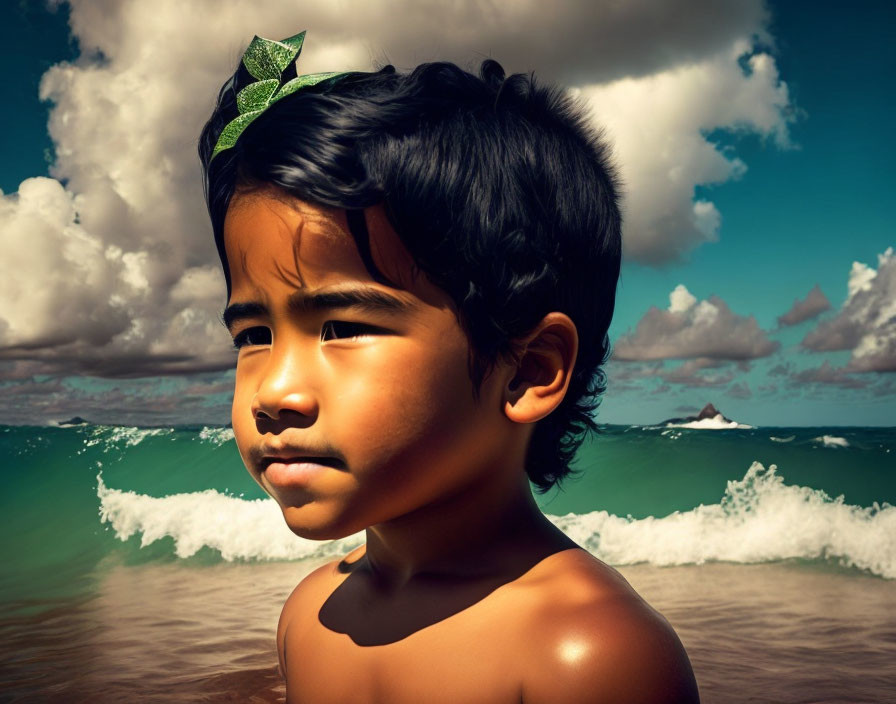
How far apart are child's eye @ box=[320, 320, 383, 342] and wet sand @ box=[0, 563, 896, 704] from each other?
2.25 meters

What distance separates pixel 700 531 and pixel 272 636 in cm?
560

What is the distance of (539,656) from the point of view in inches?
53.0

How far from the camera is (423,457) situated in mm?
→ 1363

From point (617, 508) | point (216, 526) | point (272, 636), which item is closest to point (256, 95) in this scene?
point (272, 636)

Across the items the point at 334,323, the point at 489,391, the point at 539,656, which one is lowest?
the point at 539,656

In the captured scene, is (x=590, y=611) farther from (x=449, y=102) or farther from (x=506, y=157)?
(x=449, y=102)

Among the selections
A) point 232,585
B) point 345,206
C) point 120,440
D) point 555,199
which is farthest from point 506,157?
point 120,440

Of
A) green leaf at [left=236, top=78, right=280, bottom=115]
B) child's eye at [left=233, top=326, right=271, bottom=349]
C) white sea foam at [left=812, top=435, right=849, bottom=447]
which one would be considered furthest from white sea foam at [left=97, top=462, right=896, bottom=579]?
green leaf at [left=236, top=78, right=280, bottom=115]

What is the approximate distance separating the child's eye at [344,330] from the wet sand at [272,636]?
2.25 meters

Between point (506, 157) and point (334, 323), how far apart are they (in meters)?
0.48

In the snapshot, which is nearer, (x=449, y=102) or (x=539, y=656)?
(x=539, y=656)

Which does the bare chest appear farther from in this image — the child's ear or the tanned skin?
the child's ear

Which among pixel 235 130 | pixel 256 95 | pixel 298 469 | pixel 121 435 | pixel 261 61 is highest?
pixel 261 61

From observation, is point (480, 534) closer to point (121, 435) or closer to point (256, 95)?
point (256, 95)
